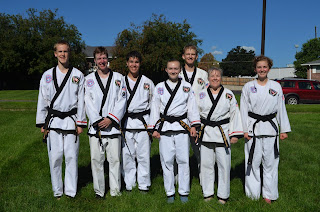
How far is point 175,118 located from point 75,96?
1607 mm

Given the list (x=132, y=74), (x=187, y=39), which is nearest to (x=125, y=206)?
(x=132, y=74)

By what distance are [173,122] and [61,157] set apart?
1.86 meters

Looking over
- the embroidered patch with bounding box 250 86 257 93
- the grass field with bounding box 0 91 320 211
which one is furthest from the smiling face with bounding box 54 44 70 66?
the embroidered patch with bounding box 250 86 257 93

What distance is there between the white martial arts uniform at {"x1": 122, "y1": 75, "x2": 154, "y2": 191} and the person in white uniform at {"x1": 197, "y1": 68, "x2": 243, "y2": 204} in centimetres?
96

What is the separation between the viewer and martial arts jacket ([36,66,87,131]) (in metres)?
4.37

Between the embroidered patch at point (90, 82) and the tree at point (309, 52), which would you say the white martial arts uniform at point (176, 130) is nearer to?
the embroidered patch at point (90, 82)

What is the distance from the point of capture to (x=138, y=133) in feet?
15.9

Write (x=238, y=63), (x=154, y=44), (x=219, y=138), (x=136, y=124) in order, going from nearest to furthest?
(x=219, y=138) < (x=136, y=124) < (x=154, y=44) < (x=238, y=63)

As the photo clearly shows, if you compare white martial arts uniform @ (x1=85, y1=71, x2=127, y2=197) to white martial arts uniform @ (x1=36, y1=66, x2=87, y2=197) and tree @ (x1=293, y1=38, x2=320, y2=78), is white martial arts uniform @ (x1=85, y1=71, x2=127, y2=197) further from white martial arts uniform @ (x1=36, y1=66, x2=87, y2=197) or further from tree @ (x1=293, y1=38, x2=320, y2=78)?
tree @ (x1=293, y1=38, x2=320, y2=78)

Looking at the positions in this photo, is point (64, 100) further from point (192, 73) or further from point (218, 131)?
point (218, 131)

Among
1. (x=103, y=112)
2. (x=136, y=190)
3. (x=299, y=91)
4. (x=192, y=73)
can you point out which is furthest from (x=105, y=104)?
(x=299, y=91)

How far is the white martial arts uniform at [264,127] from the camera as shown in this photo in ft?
14.4

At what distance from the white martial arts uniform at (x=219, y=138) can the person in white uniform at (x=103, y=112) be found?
135cm

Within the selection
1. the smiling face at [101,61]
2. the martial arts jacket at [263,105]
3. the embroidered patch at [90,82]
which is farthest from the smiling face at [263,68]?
the embroidered patch at [90,82]
